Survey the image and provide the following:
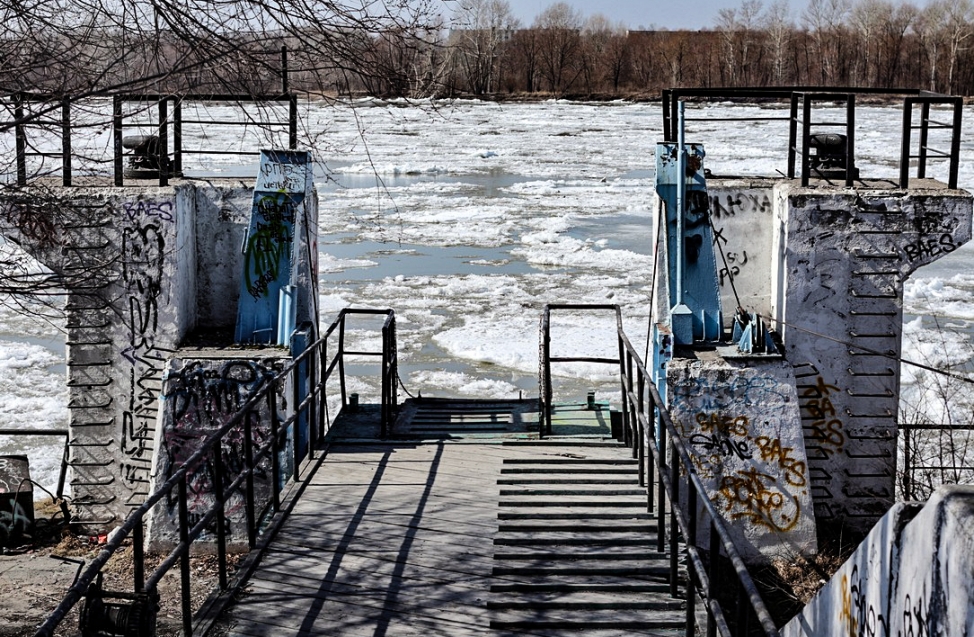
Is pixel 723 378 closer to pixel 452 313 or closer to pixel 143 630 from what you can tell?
pixel 143 630

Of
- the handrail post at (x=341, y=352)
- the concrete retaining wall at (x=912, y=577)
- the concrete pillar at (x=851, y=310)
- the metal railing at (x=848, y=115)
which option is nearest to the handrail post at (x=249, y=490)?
the handrail post at (x=341, y=352)

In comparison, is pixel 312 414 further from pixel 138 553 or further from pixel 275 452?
pixel 138 553

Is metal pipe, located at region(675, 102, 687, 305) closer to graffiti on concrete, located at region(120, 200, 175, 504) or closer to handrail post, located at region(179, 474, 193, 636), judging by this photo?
graffiti on concrete, located at region(120, 200, 175, 504)

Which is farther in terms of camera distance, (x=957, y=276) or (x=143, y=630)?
(x=957, y=276)

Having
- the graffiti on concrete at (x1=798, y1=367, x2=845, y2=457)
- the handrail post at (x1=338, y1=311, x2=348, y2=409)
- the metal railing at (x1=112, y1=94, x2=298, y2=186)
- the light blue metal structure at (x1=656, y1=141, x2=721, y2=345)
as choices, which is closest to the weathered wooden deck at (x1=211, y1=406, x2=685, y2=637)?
the handrail post at (x1=338, y1=311, x2=348, y2=409)

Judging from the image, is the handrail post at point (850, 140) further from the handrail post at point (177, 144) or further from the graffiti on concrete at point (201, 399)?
the handrail post at point (177, 144)

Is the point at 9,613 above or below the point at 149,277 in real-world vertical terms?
below

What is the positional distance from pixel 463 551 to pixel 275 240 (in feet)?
17.2

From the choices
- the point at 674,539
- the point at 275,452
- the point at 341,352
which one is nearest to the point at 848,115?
the point at 341,352

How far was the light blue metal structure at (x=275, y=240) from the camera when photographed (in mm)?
11641

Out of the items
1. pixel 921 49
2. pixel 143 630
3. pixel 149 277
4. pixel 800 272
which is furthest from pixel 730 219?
pixel 921 49

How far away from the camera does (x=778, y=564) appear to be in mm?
10945

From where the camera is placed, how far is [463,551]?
741 cm

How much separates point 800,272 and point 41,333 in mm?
13087
